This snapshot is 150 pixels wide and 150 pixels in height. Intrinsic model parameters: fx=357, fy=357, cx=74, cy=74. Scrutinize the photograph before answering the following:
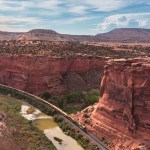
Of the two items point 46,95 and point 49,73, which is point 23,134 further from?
point 49,73

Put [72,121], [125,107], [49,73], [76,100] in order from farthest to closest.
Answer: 1. [49,73]
2. [76,100]
3. [72,121]
4. [125,107]

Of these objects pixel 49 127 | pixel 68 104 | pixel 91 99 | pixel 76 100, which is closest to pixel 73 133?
pixel 49 127

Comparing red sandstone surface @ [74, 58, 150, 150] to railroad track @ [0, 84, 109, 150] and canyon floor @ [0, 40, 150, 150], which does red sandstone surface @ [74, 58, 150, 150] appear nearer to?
canyon floor @ [0, 40, 150, 150]

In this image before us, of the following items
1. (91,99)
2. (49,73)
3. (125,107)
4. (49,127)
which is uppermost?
(49,73)

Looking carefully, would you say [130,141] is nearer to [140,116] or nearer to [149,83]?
[140,116]

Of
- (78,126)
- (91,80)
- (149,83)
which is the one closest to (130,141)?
(149,83)

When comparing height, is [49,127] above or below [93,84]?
below

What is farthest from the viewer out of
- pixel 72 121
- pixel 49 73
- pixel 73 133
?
pixel 49 73
